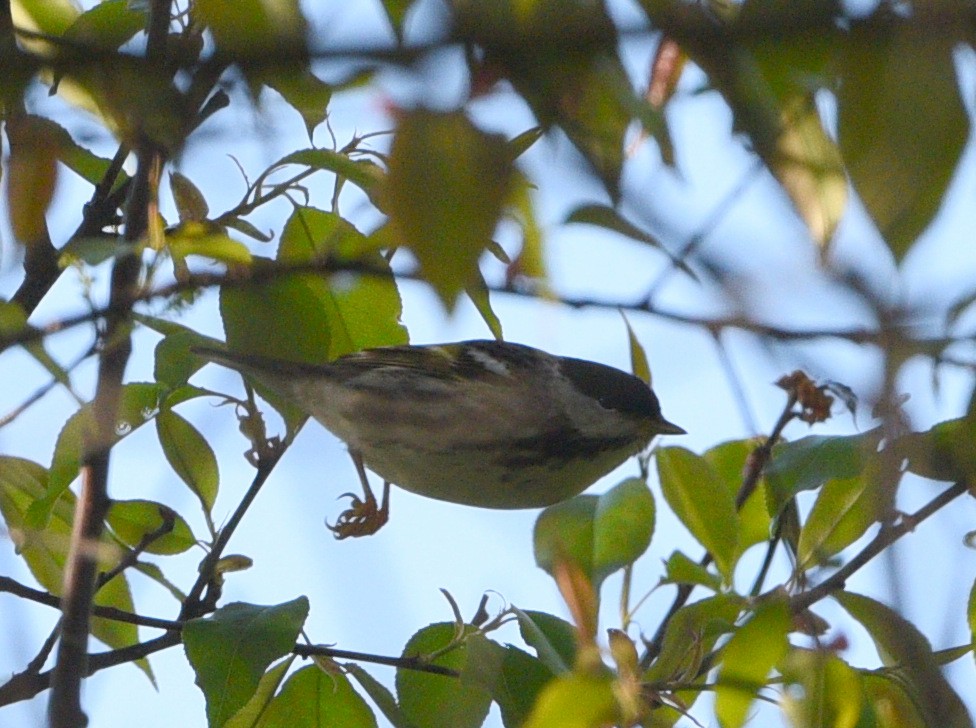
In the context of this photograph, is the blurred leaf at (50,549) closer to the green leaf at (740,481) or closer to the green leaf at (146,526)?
the green leaf at (146,526)

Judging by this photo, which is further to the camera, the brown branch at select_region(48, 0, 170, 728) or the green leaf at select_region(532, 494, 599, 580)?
the green leaf at select_region(532, 494, 599, 580)

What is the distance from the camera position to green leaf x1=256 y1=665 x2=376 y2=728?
203cm

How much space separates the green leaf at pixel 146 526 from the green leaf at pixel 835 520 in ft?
3.59

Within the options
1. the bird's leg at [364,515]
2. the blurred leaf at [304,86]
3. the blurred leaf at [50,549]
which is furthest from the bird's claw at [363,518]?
the blurred leaf at [304,86]

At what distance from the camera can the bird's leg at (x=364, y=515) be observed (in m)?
3.32

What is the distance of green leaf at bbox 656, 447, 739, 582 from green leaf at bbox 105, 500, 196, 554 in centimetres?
89

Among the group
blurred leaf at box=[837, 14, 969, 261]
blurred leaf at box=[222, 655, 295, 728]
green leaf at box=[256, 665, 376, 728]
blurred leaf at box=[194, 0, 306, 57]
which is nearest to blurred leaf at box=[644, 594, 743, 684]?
green leaf at box=[256, 665, 376, 728]

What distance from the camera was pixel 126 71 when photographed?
91cm

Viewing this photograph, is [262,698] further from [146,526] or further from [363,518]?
[363,518]

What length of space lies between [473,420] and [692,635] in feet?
2.80

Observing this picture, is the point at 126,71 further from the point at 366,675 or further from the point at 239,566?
the point at 239,566

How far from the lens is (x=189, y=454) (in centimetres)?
222

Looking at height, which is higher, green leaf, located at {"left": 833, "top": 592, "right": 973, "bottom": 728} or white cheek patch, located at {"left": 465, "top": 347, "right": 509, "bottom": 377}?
white cheek patch, located at {"left": 465, "top": 347, "right": 509, "bottom": 377}

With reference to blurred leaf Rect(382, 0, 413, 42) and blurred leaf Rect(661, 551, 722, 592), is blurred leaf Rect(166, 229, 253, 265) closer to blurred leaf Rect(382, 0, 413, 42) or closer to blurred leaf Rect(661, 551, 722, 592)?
blurred leaf Rect(382, 0, 413, 42)
